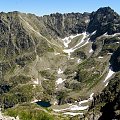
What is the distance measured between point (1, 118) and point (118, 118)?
285 feet

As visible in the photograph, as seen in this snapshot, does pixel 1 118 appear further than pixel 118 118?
No

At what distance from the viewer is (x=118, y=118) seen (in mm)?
192250

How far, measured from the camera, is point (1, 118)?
11994 centimetres
